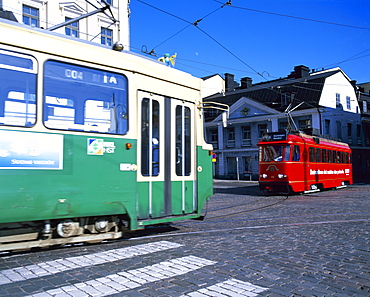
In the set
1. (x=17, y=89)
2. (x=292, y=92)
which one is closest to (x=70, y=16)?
(x=292, y=92)

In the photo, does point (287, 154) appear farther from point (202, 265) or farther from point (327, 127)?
point (327, 127)

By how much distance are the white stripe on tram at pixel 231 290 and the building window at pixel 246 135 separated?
39322 millimetres

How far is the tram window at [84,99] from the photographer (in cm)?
563

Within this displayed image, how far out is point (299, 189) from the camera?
20016 millimetres

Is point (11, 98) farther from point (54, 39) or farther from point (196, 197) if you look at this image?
point (196, 197)

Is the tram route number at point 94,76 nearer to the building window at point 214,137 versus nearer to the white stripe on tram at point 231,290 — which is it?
the white stripe on tram at point 231,290

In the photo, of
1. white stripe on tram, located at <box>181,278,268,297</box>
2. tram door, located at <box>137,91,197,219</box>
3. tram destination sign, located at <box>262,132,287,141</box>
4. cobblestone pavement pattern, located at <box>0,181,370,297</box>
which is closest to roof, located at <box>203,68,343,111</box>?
tram destination sign, located at <box>262,132,287,141</box>

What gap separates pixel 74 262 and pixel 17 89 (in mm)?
2481

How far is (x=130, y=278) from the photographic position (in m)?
4.65

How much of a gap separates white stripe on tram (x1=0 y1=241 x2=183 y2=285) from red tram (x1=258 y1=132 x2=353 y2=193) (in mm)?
13727

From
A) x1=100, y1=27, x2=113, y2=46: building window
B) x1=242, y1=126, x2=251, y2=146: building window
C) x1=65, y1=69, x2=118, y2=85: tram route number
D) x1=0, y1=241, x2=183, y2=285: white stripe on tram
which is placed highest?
x1=100, y1=27, x2=113, y2=46: building window

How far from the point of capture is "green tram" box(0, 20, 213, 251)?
526 centimetres

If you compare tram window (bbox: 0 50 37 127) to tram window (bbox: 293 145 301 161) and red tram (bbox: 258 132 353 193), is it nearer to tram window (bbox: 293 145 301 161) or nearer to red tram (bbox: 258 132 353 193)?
red tram (bbox: 258 132 353 193)

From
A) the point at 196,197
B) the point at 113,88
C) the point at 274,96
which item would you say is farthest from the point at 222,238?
the point at 274,96
